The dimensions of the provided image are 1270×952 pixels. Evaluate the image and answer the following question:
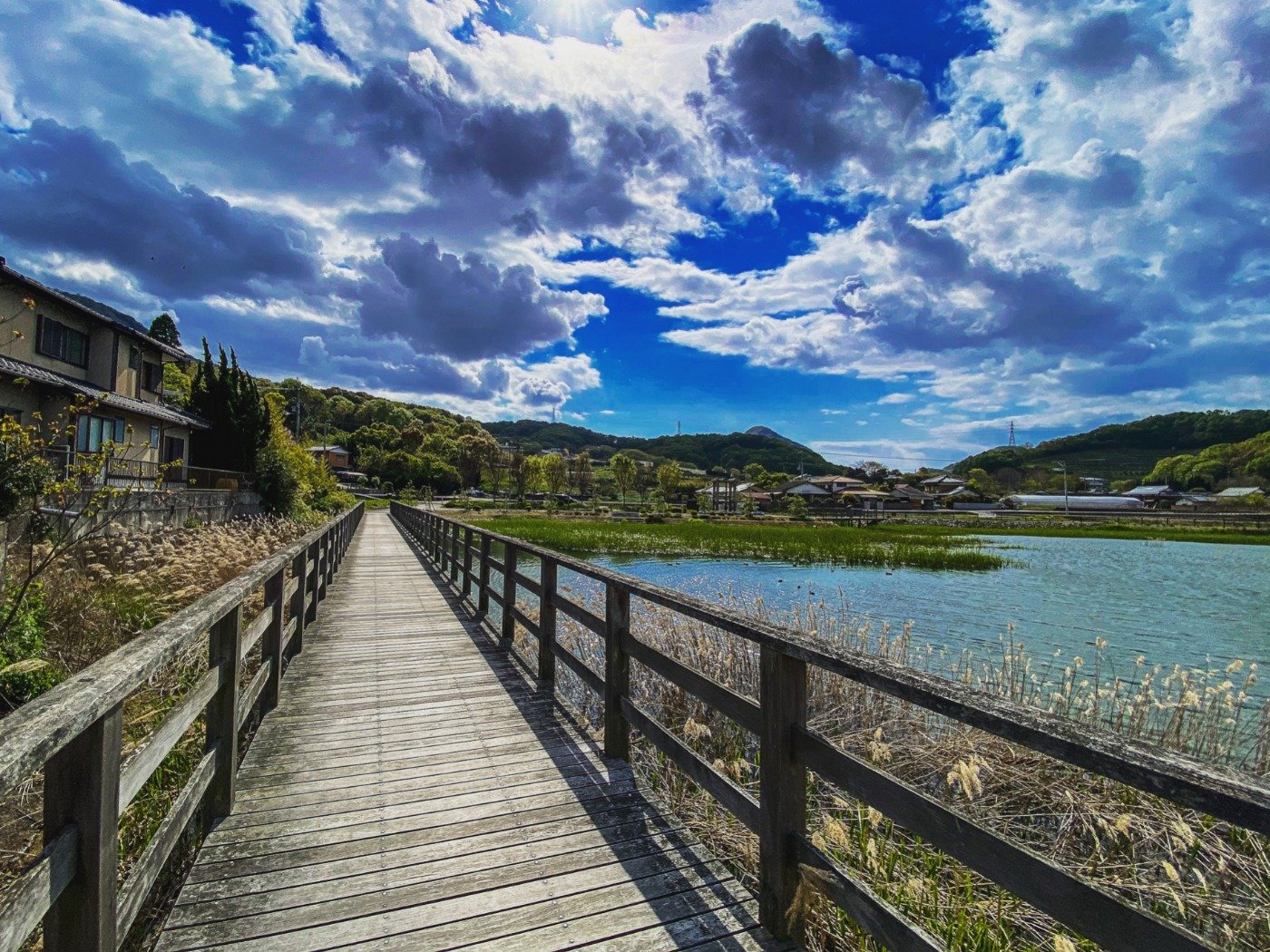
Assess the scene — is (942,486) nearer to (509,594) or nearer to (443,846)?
(509,594)

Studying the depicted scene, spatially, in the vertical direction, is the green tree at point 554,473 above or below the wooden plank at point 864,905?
above

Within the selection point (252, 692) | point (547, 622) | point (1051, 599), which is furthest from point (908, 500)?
point (252, 692)

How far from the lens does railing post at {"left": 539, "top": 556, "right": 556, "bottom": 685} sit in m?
5.24

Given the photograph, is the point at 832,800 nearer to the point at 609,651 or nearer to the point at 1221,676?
the point at 609,651

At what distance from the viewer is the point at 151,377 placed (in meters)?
25.8

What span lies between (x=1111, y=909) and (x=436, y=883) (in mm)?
2358

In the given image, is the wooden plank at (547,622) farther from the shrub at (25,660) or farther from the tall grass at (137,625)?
the shrub at (25,660)

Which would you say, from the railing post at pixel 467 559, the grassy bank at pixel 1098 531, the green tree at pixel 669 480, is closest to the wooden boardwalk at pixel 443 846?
the railing post at pixel 467 559

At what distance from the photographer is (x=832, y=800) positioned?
4.27 meters

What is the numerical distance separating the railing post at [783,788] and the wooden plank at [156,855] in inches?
78.3

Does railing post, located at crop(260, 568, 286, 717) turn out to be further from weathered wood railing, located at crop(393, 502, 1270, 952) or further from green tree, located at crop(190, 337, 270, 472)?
green tree, located at crop(190, 337, 270, 472)

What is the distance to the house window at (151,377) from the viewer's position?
2527 centimetres

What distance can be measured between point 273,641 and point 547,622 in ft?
6.48

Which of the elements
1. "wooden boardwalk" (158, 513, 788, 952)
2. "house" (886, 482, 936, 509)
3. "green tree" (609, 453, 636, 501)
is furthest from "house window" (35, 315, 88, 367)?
"house" (886, 482, 936, 509)
